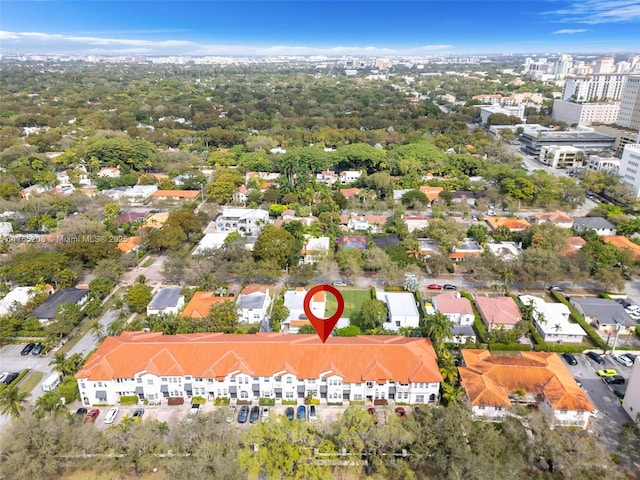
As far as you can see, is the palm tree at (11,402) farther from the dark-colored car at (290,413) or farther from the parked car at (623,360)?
the parked car at (623,360)

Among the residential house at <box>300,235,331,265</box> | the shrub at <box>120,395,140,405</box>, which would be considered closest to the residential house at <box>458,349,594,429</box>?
the residential house at <box>300,235,331,265</box>

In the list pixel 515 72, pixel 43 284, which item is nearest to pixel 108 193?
pixel 43 284

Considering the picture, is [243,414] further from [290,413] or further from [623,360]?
[623,360]

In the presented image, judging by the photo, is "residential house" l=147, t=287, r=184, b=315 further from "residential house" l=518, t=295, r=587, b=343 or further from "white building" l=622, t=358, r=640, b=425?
"white building" l=622, t=358, r=640, b=425

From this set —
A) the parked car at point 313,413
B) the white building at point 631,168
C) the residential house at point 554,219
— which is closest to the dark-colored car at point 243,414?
the parked car at point 313,413

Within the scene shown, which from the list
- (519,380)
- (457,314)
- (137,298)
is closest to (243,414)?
(137,298)
